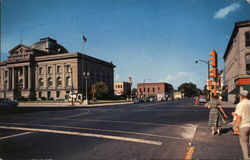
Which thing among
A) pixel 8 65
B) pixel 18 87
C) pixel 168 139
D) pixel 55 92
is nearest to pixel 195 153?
pixel 168 139

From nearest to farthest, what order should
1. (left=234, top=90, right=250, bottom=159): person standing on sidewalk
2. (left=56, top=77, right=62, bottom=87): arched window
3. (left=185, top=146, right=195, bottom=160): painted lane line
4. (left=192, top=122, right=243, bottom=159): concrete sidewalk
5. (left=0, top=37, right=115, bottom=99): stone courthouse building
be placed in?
(left=234, top=90, right=250, bottom=159): person standing on sidewalk
(left=185, top=146, right=195, bottom=160): painted lane line
(left=192, top=122, right=243, bottom=159): concrete sidewalk
(left=0, top=37, right=115, bottom=99): stone courthouse building
(left=56, top=77, right=62, bottom=87): arched window

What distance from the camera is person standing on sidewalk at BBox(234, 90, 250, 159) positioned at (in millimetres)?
4754

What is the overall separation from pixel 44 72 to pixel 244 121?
7401 centimetres

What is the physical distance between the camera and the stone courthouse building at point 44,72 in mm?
67375

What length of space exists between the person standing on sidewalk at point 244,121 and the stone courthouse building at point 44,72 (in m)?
62.3

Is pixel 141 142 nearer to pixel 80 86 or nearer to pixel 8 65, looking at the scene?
pixel 80 86

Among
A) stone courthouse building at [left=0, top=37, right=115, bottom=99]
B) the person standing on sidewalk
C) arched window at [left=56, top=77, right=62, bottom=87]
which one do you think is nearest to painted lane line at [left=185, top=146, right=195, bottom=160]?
the person standing on sidewalk

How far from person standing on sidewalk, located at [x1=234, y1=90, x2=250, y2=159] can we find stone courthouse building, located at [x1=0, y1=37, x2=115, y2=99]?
6225 centimetres

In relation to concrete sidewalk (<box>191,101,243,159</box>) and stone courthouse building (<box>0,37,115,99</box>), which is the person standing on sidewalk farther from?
stone courthouse building (<box>0,37,115,99</box>)

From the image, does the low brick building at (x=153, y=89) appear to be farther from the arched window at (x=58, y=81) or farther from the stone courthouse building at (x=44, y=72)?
the arched window at (x=58, y=81)

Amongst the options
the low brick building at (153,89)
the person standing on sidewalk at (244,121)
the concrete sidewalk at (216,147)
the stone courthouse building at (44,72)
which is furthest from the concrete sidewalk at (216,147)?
the low brick building at (153,89)

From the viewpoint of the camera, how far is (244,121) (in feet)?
16.1

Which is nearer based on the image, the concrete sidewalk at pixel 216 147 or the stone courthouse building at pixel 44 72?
the concrete sidewalk at pixel 216 147

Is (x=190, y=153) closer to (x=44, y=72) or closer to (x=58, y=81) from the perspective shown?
(x=58, y=81)
